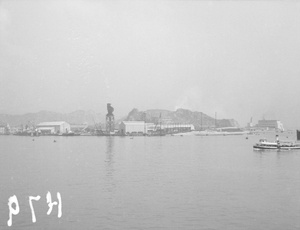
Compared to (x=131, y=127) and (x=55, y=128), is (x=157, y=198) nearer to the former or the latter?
(x=131, y=127)

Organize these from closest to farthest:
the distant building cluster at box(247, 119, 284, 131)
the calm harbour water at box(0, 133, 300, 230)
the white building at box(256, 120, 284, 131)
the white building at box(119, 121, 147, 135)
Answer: the calm harbour water at box(0, 133, 300, 230) < the white building at box(119, 121, 147, 135) < the distant building cluster at box(247, 119, 284, 131) < the white building at box(256, 120, 284, 131)

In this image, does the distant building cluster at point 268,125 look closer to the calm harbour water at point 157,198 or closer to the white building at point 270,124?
the white building at point 270,124

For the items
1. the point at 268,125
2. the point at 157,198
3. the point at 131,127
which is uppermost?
the point at 268,125

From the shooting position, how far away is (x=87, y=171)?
60.7 feet

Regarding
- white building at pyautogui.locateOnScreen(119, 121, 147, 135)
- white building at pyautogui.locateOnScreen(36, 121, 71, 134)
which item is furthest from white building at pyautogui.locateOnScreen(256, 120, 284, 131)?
white building at pyautogui.locateOnScreen(36, 121, 71, 134)

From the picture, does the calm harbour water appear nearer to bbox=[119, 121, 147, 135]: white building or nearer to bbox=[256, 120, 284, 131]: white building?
bbox=[119, 121, 147, 135]: white building

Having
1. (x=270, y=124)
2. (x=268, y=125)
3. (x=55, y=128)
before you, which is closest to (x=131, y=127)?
(x=55, y=128)

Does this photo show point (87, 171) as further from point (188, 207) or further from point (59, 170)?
point (188, 207)

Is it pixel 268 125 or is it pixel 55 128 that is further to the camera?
pixel 268 125

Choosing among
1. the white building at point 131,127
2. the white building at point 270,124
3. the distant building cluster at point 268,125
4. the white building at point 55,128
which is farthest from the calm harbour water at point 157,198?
the white building at point 270,124

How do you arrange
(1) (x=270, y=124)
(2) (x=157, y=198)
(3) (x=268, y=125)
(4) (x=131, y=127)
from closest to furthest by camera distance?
(2) (x=157, y=198)
(4) (x=131, y=127)
(1) (x=270, y=124)
(3) (x=268, y=125)

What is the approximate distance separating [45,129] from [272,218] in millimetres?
99900

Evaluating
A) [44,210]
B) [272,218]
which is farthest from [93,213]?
[272,218]

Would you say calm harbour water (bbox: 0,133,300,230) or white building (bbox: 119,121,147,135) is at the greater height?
white building (bbox: 119,121,147,135)
